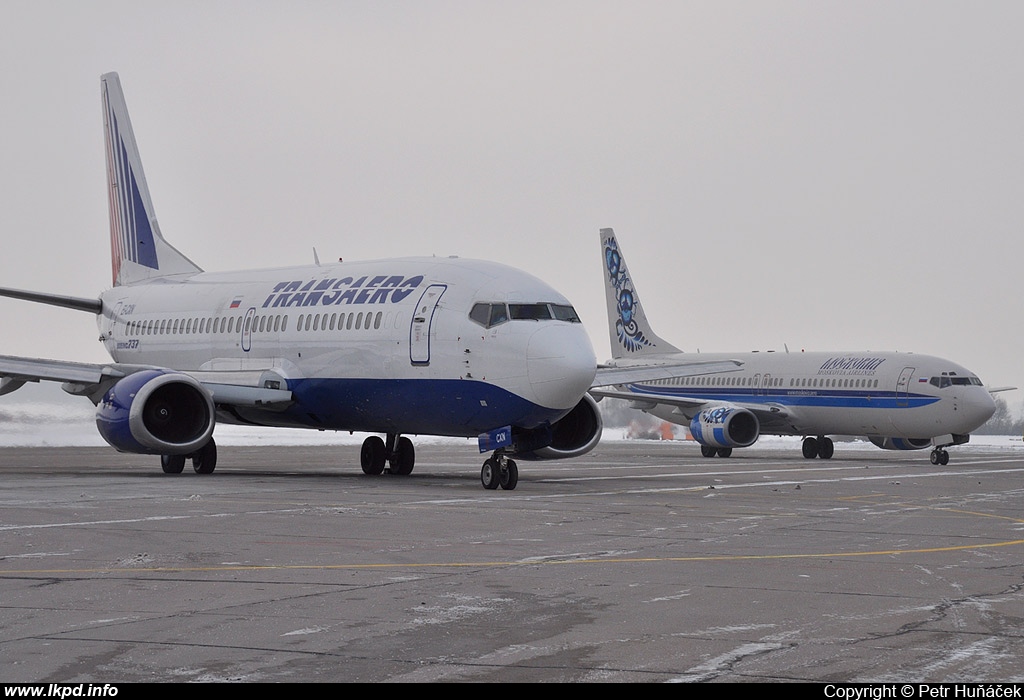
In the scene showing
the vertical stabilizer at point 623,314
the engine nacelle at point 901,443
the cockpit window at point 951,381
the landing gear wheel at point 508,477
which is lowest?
the landing gear wheel at point 508,477

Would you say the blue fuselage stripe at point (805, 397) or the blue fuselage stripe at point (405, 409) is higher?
the blue fuselage stripe at point (805, 397)

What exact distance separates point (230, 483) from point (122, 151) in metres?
13.6

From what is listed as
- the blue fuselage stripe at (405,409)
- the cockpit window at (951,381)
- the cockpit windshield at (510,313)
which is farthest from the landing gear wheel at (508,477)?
the cockpit window at (951,381)

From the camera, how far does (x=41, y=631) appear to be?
7.09 meters

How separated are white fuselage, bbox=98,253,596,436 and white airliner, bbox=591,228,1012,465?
1305 centimetres

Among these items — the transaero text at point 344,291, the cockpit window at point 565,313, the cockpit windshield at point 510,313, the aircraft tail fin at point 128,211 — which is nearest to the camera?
the cockpit windshield at point 510,313

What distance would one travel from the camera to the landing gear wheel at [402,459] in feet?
79.9

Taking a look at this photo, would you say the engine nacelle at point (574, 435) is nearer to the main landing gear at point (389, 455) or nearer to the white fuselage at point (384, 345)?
the white fuselage at point (384, 345)

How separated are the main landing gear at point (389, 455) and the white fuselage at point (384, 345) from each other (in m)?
0.91

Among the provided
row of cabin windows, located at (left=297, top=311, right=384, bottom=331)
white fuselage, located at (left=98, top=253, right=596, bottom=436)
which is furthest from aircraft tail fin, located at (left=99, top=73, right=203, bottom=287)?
row of cabin windows, located at (left=297, top=311, right=384, bottom=331)

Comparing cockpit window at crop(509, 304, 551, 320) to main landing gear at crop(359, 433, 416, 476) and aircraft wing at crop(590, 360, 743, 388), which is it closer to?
aircraft wing at crop(590, 360, 743, 388)

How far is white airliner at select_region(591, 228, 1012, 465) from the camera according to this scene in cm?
3672

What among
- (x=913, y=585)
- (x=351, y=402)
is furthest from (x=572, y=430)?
(x=913, y=585)
